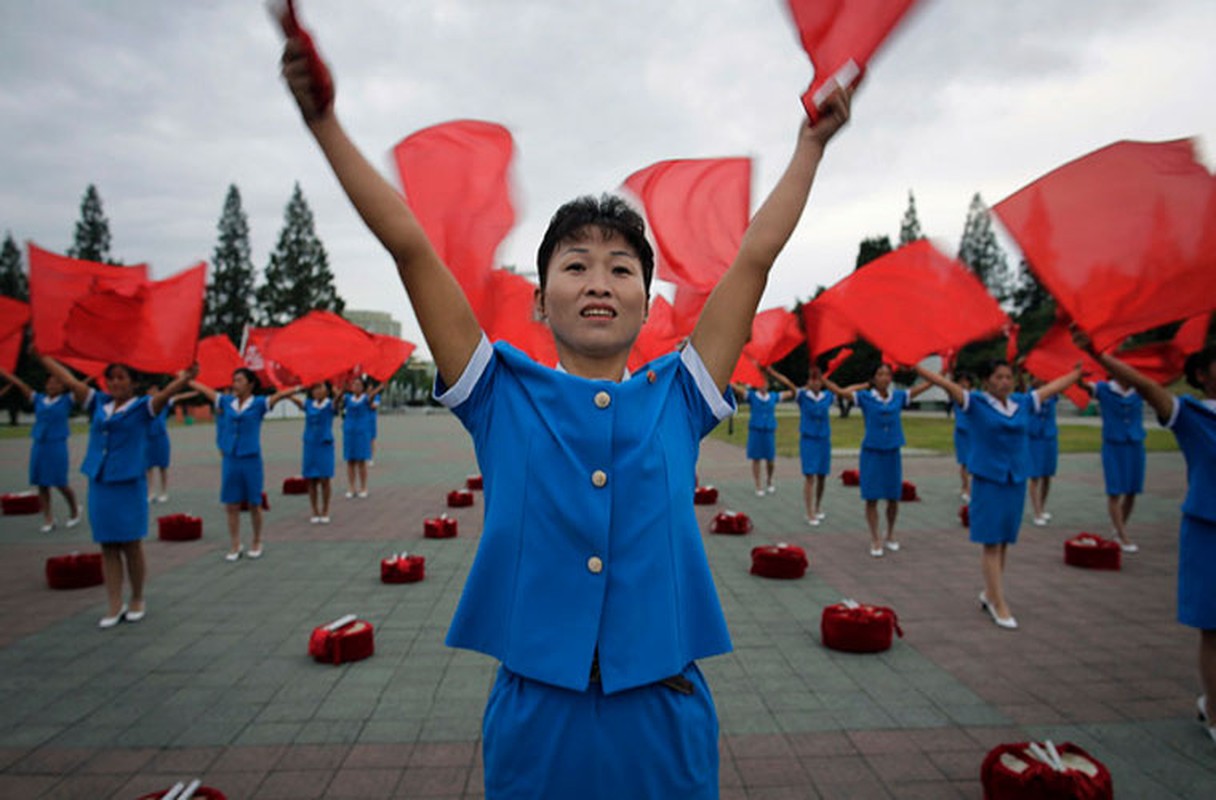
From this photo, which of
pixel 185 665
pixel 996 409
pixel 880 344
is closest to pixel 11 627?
pixel 185 665

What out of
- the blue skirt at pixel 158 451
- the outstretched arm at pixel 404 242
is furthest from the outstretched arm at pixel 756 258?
the blue skirt at pixel 158 451

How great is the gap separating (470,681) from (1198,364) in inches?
196

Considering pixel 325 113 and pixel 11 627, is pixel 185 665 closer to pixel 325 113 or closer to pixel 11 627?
pixel 11 627

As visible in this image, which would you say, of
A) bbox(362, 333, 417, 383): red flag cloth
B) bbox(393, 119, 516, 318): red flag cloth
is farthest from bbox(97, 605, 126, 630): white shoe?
bbox(393, 119, 516, 318): red flag cloth

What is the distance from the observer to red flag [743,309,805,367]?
27.6ft

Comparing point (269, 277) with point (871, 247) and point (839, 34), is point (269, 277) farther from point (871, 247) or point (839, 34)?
point (839, 34)

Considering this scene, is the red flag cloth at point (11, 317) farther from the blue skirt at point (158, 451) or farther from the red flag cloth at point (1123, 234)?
the red flag cloth at point (1123, 234)

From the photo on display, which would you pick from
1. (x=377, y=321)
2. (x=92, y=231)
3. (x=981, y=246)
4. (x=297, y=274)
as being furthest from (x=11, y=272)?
(x=981, y=246)

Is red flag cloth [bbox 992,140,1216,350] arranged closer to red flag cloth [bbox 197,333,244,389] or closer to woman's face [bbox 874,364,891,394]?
woman's face [bbox 874,364,891,394]

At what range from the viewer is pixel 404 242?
5.16 feet

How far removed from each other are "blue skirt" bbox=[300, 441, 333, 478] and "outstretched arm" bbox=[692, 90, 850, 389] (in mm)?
9861

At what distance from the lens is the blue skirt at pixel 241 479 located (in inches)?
311

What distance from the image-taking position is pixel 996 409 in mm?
5875

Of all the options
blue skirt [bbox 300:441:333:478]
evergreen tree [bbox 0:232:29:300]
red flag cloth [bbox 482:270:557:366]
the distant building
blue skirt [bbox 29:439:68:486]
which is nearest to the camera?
red flag cloth [bbox 482:270:557:366]
